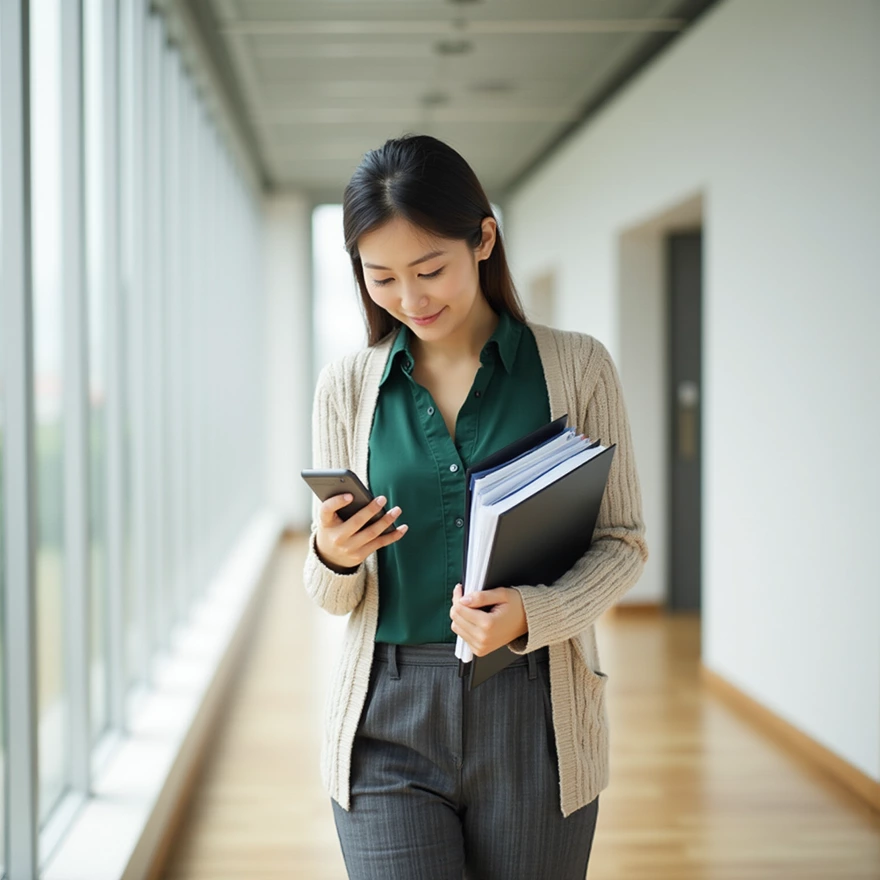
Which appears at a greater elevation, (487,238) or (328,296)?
(328,296)

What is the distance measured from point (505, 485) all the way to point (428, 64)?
4872 millimetres

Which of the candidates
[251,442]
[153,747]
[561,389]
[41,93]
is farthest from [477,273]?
[251,442]

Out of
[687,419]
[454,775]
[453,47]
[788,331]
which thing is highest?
[453,47]

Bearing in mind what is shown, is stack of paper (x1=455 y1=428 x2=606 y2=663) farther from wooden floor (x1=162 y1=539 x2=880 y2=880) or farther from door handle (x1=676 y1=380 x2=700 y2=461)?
door handle (x1=676 y1=380 x2=700 y2=461)

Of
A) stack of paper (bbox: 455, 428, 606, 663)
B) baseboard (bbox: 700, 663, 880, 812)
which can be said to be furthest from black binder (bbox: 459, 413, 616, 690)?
baseboard (bbox: 700, 663, 880, 812)

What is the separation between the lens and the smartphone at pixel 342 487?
3.98ft

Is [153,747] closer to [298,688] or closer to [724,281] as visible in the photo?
[298,688]

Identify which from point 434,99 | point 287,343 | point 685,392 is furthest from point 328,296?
point 685,392

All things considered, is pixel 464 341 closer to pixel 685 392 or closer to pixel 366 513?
pixel 366 513

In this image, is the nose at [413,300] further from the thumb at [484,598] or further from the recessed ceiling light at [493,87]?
→ the recessed ceiling light at [493,87]

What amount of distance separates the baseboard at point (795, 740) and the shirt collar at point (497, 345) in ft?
8.41

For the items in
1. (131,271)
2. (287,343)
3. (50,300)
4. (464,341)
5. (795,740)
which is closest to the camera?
(464,341)

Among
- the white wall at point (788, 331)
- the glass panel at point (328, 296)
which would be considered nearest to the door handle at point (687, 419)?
the white wall at point (788, 331)

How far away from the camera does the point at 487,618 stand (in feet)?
3.96
